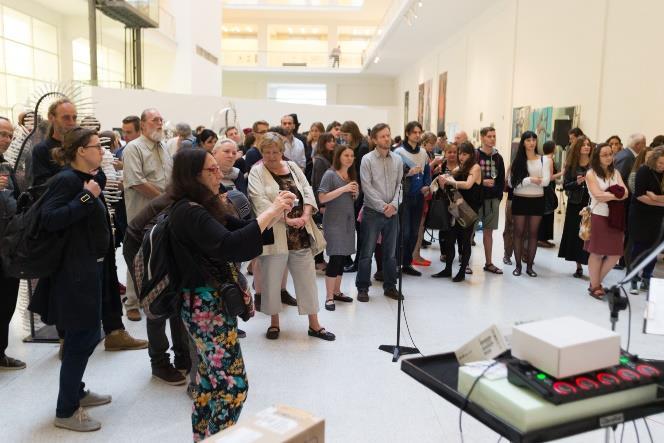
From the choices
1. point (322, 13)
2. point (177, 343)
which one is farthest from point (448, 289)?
point (322, 13)

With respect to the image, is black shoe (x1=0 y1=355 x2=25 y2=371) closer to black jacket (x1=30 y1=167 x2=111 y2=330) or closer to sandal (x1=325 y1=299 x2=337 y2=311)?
black jacket (x1=30 y1=167 x2=111 y2=330)

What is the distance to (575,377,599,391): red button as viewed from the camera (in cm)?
138

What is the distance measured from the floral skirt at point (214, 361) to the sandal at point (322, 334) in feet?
6.41

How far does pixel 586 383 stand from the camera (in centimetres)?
140

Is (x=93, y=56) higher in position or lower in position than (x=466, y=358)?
higher

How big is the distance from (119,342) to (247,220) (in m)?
2.00

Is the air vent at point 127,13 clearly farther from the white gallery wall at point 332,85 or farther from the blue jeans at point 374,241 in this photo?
the blue jeans at point 374,241

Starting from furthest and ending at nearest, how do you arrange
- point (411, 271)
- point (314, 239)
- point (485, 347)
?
point (411, 271)
point (314, 239)
point (485, 347)

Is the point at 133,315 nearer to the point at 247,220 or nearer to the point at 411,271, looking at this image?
the point at 247,220

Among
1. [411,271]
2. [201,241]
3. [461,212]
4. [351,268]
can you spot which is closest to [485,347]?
[201,241]

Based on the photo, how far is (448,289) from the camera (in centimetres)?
583

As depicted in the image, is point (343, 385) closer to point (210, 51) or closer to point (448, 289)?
point (448, 289)

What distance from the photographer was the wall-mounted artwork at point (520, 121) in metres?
10.9

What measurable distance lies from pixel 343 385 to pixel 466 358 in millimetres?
1943
